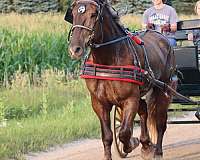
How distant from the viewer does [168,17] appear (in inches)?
356

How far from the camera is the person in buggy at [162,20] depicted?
898 cm

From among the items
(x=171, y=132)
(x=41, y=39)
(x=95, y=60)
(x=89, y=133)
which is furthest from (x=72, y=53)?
(x=41, y=39)

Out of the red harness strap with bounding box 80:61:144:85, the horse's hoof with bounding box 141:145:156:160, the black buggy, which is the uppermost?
the red harness strap with bounding box 80:61:144:85

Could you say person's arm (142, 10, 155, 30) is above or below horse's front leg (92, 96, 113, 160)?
above

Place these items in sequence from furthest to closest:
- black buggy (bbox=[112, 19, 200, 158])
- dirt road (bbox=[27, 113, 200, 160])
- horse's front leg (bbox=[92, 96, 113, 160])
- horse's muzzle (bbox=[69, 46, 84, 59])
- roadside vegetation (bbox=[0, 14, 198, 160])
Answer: roadside vegetation (bbox=[0, 14, 198, 160])
black buggy (bbox=[112, 19, 200, 158])
dirt road (bbox=[27, 113, 200, 160])
horse's front leg (bbox=[92, 96, 113, 160])
horse's muzzle (bbox=[69, 46, 84, 59])

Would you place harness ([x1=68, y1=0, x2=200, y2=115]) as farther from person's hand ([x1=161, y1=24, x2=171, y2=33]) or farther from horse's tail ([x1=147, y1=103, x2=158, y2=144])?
person's hand ([x1=161, y1=24, x2=171, y2=33])

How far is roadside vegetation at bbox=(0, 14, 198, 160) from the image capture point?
363 inches

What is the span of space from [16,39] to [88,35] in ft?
30.1

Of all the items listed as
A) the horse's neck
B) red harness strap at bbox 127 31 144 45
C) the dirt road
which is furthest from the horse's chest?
Answer: the dirt road

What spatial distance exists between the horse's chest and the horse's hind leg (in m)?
1.20

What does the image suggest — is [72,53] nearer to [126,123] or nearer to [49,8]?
[126,123]

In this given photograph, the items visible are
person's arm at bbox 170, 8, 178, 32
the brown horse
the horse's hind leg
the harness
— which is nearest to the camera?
the brown horse

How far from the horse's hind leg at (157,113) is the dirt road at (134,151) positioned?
41 cm

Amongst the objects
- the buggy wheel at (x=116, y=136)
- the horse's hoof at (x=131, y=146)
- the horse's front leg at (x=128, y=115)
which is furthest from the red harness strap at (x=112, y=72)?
the buggy wheel at (x=116, y=136)
